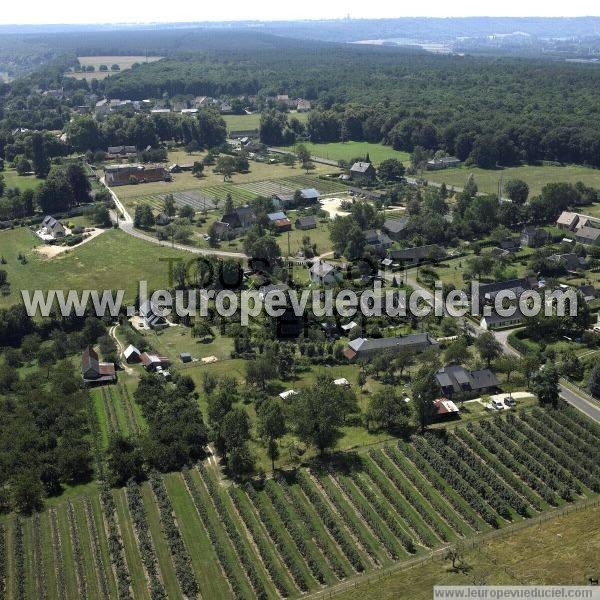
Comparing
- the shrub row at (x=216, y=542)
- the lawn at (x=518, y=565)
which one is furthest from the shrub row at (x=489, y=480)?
the shrub row at (x=216, y=542)

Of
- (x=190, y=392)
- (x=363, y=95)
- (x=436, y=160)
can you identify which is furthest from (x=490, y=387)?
(x=363, y=95)

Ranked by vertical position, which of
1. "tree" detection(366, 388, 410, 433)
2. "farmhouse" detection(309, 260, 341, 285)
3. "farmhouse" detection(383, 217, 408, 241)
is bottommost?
"tree" detection(366, 388, 410, 433)

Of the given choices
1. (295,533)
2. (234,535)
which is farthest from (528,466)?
(234,535)

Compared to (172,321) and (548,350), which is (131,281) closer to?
(172,321)

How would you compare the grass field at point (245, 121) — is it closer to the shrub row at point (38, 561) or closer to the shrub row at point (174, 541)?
the shrub row at point (174, 541)

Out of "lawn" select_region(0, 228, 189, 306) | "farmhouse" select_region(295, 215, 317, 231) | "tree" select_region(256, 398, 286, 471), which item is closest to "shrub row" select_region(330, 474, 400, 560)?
"tree" select_region(256, 398, 286, 471)

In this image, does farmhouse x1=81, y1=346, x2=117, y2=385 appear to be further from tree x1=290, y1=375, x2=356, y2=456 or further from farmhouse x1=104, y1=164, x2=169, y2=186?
farmhouse x1=104, y1=164, x2=169, y2=186

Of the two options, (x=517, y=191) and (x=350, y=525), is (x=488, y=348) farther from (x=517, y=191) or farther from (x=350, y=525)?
(x=517, y=191)
